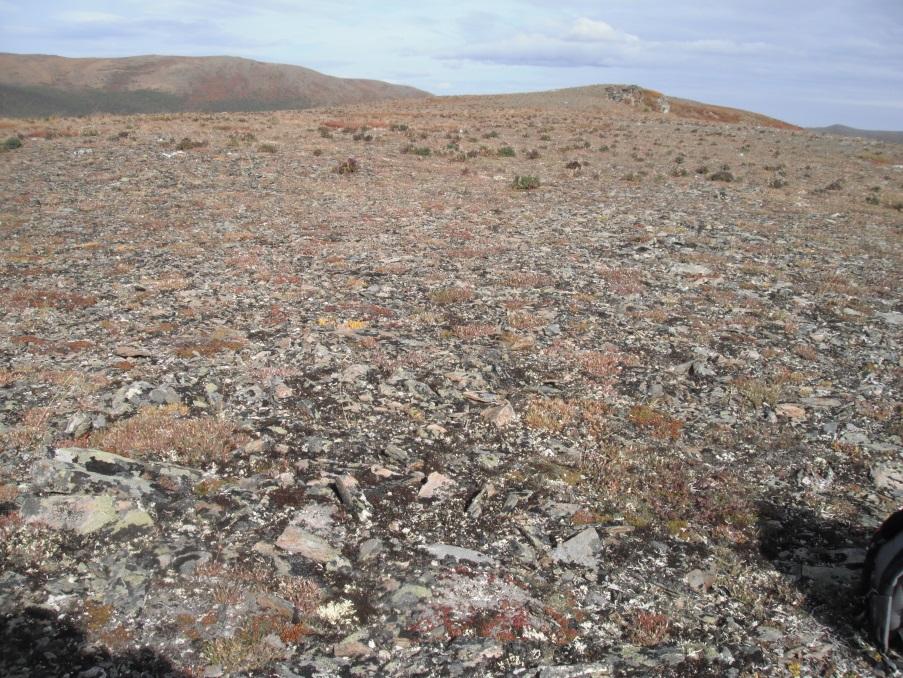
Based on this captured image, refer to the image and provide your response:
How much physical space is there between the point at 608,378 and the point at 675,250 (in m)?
8.54

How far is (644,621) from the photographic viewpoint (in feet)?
15.9

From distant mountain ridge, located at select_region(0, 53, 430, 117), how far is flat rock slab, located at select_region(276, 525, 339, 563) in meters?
136

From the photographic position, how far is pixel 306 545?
213 inches

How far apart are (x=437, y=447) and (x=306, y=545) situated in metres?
2.18

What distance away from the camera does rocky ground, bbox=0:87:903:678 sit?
4.61m

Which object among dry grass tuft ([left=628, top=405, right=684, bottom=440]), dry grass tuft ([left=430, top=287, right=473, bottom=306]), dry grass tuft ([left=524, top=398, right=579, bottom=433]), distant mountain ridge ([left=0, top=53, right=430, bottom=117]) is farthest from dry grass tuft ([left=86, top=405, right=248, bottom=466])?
distant mountain ridge ([left=0, top=53, right=430, bottom=117])

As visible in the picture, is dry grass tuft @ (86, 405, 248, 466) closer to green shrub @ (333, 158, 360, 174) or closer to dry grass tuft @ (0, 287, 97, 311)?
dry grass tuft @ (0, 287, 97, 311)

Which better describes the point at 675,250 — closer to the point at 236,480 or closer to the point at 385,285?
the point at 385,285

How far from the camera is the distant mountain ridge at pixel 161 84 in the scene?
131000 millimetres

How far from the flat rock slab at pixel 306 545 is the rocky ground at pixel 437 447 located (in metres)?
0.04

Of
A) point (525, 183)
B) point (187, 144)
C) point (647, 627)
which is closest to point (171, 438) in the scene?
point (647, 627)

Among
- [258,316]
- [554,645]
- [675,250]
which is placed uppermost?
[675,250]

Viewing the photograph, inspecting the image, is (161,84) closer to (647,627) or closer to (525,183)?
(525,183)

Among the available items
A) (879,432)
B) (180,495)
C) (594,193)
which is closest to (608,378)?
(879,432)
